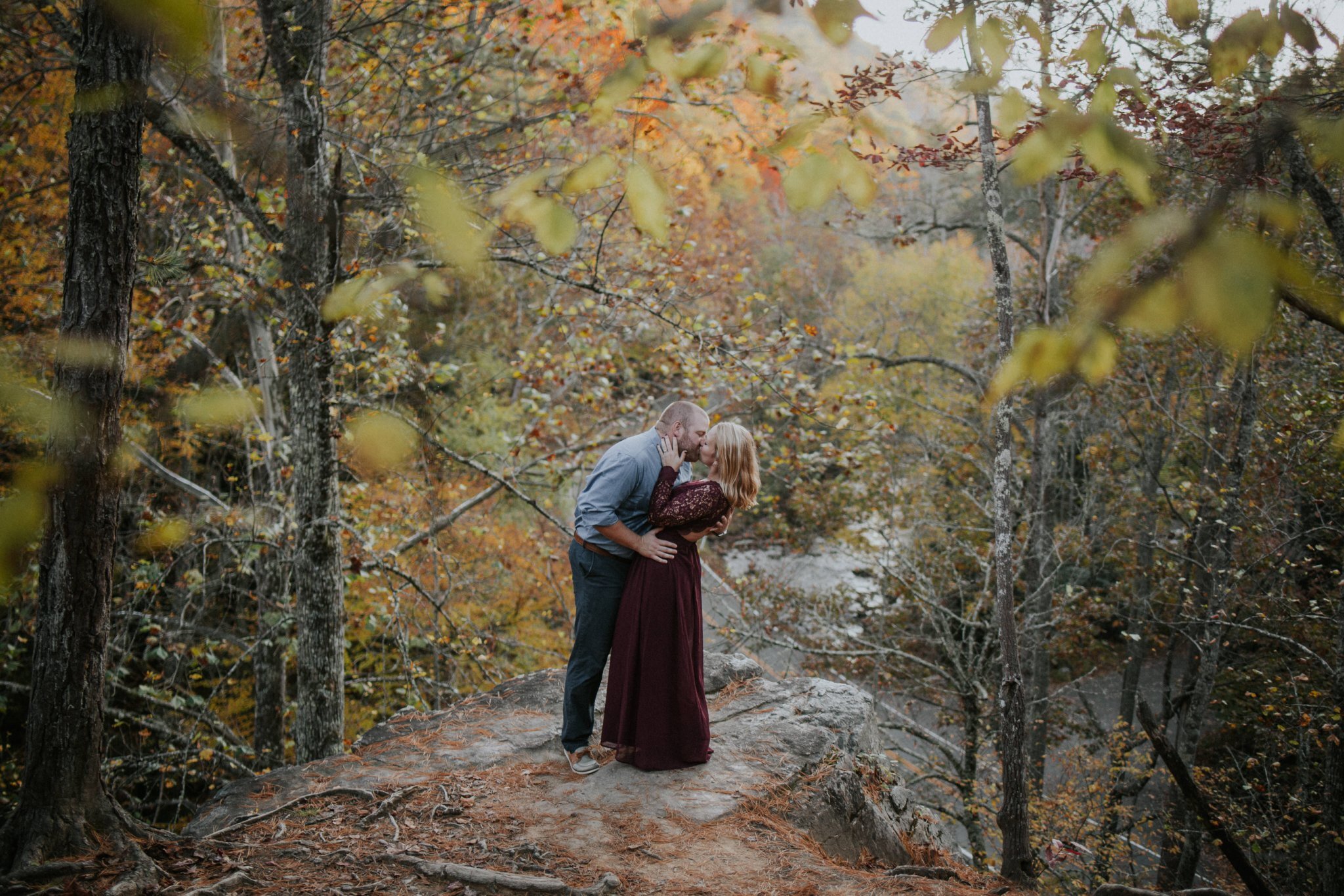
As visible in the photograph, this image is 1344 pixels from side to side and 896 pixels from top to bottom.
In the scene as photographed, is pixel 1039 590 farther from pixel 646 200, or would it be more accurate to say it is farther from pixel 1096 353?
pixel 646 200

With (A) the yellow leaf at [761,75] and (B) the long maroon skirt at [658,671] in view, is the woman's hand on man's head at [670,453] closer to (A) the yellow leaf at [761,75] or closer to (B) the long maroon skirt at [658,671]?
(B) the long maroon skirt at [658,671]

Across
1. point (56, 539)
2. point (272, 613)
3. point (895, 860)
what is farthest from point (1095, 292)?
point (272, 613)

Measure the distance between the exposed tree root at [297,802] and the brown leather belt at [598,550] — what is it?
1.59m

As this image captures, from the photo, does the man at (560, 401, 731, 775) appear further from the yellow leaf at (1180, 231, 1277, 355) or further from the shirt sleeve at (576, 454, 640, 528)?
the yellow leaf at (1180, 231, 1277, 355)

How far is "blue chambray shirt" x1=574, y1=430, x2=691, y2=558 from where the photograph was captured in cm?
418

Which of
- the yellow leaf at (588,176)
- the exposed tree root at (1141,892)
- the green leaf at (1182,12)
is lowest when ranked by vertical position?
the exposed tree root at (1141,892)

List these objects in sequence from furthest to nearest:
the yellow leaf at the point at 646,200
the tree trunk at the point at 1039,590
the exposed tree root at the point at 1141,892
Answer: the tree trunk at the point at 1039,590
the exposed tree root at the point at 1141,892
the yellow leaf at the point at 646,200

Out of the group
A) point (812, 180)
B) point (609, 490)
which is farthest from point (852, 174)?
point (609, 490)

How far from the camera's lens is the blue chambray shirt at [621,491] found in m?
4.18

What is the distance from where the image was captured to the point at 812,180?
1.52 m

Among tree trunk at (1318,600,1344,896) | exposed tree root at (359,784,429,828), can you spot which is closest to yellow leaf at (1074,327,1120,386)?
exposed tree root at (359,784,429,828)

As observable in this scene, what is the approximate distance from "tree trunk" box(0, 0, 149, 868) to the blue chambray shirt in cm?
200

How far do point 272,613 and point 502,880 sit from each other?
219 inches

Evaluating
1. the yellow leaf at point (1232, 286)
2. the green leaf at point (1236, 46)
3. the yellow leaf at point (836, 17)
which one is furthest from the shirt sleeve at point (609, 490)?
the yellow leaf at point (1232, 286)
